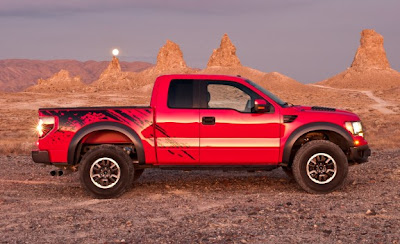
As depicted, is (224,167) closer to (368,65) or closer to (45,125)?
(45,125)

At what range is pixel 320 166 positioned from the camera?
7.95 meters

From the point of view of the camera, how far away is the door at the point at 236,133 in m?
7.77

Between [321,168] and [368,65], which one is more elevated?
[368,65]

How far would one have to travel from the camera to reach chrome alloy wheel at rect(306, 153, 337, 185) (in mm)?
7891

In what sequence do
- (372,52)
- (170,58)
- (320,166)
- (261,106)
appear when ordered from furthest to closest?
(170,58) → (372,52) → (320,166) → (261,106)

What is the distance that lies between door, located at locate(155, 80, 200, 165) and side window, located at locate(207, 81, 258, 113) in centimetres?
25

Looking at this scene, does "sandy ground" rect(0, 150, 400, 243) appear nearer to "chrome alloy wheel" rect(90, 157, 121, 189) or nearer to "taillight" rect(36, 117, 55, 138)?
"chrome alloy wheel" rect(90, 157, 121, 189)

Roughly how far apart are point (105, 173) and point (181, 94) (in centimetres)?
175

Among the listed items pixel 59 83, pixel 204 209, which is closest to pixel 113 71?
Answer: pixel 59 83

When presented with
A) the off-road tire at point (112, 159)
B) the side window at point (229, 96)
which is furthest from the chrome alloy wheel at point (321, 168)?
the off-road tire at point (112, 159)

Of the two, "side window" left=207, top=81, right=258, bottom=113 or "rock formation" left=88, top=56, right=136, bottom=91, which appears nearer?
"side window" left=207, top=81, right=258, bottom=113

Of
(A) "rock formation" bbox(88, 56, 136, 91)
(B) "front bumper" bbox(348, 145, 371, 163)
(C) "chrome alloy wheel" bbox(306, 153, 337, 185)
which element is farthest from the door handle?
(A) "rock formation" bbox(88, 56, 136, 91)

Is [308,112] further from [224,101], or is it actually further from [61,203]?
[61,203]

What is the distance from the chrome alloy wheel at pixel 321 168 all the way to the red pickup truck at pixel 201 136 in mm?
15
